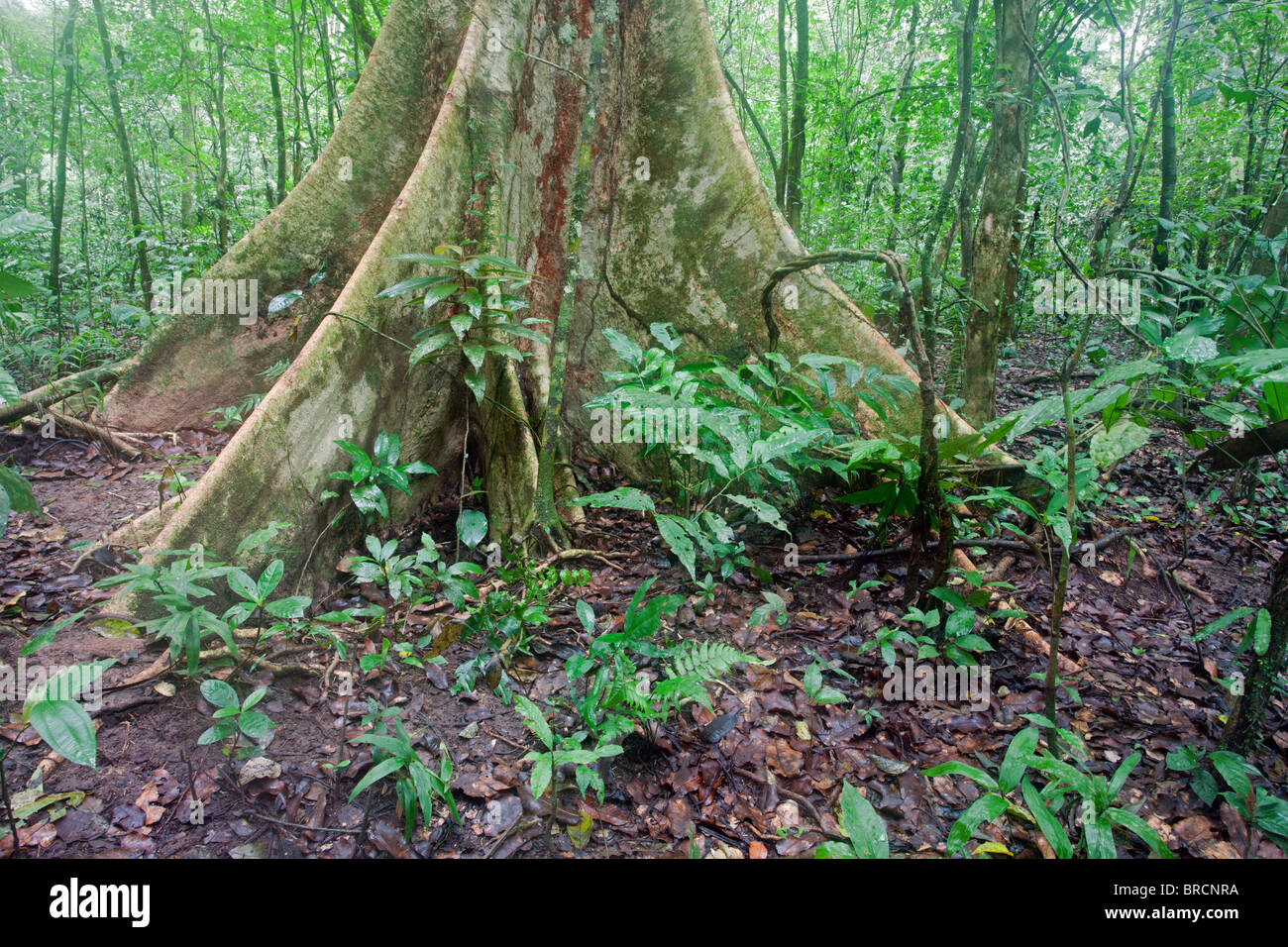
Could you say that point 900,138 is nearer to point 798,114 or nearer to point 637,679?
point 798,114

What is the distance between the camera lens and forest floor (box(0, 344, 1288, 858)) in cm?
184

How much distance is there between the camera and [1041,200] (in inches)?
253

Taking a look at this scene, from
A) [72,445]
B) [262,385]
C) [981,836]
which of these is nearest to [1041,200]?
[981,836]

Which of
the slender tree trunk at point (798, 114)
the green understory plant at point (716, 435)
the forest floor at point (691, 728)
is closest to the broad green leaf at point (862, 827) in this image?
the forest floor at point (691, 728)

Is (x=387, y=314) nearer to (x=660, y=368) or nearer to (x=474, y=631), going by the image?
(x=660, y=368)

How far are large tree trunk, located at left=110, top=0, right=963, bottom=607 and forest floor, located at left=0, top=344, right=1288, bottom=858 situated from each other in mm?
692

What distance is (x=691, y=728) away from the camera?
2.25 metres

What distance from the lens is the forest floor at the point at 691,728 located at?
6.05 ft

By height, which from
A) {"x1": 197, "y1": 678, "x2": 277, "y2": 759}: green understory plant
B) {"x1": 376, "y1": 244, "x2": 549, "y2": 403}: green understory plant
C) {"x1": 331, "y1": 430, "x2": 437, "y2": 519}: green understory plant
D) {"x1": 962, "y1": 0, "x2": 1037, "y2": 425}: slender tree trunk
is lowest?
{"x1": 197, "y1": 678, "x2": 277, "y2": 759}: green understory plant

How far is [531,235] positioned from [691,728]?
2891mm

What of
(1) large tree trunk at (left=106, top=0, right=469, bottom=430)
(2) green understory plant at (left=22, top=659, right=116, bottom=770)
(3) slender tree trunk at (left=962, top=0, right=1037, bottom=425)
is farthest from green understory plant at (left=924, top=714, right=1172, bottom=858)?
(1) large tree trunk at (left=106, top=0, right=469, bottom=430)

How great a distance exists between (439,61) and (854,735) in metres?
4.33

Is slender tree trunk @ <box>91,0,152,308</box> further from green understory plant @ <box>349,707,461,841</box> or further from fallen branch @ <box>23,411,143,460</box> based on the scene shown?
green understory plant @ <box>349,707,461,841</box>

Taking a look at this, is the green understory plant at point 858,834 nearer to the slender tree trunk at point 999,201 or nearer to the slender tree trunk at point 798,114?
the slender tree trunk at point 999,201
